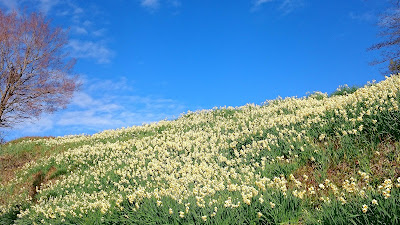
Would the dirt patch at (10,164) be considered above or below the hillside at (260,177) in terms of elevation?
above

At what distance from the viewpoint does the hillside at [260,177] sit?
15.5 feet

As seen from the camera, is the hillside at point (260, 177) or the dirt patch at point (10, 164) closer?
the hillside at point (260, 177)

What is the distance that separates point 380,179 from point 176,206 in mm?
3551

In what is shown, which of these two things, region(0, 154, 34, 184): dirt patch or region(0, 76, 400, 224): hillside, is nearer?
region(0, 76, 400, 224): hillside

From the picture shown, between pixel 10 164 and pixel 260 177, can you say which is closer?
pixel 260 177

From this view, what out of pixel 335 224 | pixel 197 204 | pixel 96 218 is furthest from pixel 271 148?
pixel 96 218

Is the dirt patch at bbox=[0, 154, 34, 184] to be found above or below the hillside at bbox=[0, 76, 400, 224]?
above

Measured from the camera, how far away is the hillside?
4715 mm

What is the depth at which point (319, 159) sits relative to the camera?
662cm

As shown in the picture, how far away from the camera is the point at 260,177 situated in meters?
6.72

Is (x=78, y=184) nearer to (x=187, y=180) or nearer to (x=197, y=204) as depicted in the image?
(x=187, y=180)

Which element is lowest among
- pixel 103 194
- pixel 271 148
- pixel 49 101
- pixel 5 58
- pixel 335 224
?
pixel 335 224

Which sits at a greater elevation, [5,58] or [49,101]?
[5,58]

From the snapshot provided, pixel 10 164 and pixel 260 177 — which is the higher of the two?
pixel 10 164
